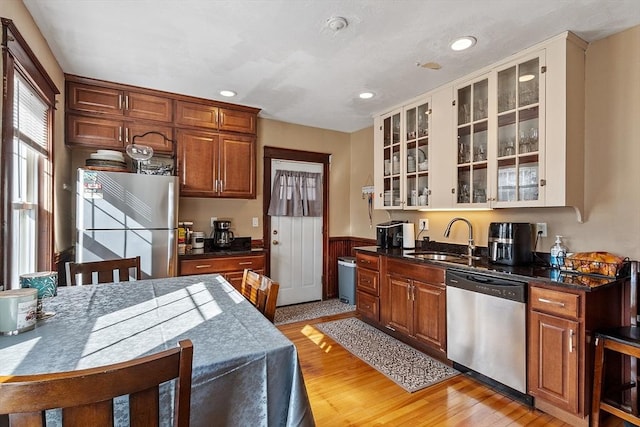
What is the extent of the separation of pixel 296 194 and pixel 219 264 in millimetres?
1528

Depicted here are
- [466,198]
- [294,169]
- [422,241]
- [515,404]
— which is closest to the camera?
[515,404]

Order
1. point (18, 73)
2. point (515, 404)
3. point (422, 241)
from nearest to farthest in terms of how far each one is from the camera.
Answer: point (18, 73)
point (515, 404)
point (422, 241)

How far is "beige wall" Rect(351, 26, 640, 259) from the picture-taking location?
2195 mm

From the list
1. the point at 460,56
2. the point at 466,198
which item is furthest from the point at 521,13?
the point at 466,198

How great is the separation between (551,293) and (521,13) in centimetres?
174

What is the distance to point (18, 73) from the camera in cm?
194

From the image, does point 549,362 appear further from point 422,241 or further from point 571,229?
point 422,241

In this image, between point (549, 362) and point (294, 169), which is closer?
point (549, 362)

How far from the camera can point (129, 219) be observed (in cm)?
298

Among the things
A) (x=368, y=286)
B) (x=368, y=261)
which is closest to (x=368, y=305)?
(x=368, y=286)

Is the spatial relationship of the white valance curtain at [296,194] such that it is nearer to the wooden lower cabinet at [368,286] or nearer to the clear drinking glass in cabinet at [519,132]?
the wooden lower cabinet at [368,286]

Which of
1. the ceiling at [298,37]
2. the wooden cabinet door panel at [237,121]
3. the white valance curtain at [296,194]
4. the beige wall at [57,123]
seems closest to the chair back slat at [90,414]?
the ceiling at [298,37]

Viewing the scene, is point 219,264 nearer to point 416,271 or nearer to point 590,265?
point 416,271

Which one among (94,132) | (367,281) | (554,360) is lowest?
(554,360)
